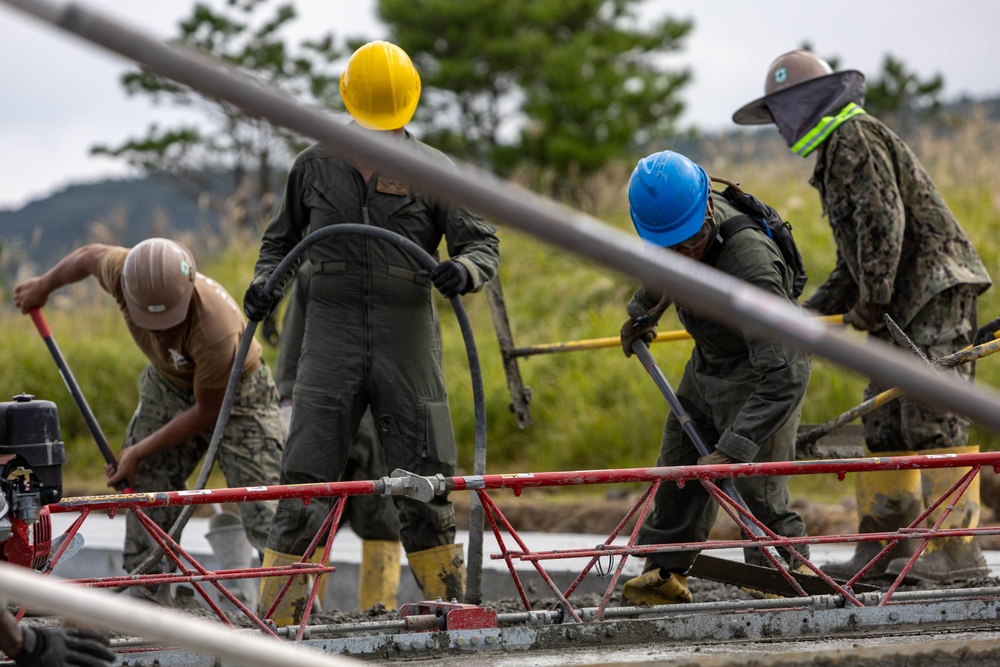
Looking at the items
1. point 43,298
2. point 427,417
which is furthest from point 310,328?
point 43,298

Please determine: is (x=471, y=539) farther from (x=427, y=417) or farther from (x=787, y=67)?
(x=787, y=67)

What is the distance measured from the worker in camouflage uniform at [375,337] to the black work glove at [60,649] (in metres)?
1.59

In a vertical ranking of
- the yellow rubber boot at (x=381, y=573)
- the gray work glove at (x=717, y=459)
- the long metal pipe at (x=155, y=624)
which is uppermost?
the gray work glove at (x=717, y=459)

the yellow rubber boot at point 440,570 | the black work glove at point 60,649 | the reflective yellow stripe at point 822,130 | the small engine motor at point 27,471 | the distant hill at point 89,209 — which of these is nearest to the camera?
the black work glove at point 60,649

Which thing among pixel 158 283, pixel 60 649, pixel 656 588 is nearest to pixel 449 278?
pixel 158 283

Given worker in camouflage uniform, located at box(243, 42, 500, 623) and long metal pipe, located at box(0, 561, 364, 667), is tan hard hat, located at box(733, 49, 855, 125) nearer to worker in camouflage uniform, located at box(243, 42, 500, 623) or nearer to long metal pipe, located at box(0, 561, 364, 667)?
worker in camouflage uniform, located at box(243, 42, 500, 623)

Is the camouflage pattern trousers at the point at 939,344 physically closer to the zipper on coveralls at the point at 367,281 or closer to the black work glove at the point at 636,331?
the black work glove at the point at 636,331

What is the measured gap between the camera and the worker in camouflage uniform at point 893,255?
195 inches

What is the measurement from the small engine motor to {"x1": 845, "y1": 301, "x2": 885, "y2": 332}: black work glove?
330 centimetres

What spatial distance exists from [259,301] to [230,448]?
1135 mm

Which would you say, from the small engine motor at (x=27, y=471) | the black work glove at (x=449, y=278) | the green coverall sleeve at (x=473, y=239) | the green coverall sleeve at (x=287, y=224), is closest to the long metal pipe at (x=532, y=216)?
the small engine motor at (x=27, y=471)

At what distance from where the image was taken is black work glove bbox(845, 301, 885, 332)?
16.9 feet

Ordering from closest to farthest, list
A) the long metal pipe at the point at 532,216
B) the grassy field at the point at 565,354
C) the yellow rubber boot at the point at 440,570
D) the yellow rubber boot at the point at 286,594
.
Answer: the long metal pipe at the point at 532,216 < the yellow rubber boot at the point at 286,594 < the yellow rubber boot at the point at 440,570 < the grassy field at the point at 565,354

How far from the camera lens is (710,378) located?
4.54 metres
